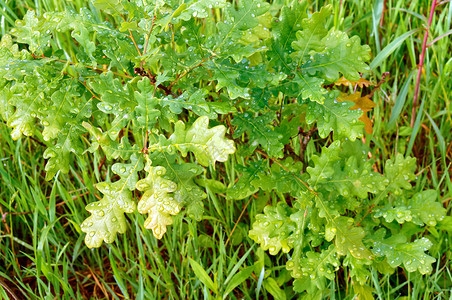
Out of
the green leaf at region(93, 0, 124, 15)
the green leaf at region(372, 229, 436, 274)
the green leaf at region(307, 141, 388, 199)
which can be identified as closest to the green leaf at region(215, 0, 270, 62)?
the green leaf at region(93, 0, 124, 15)

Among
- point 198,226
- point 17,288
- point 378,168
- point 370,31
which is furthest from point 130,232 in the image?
point 370,31

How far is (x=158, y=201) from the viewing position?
4.65ft

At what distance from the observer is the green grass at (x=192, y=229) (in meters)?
2.10

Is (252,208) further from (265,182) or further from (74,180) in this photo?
(74,180)

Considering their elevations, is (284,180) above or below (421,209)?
above

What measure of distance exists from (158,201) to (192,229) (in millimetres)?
621

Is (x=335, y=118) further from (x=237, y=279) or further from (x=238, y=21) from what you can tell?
(x=237, y=279)

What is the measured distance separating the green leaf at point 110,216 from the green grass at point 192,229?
1.70ft

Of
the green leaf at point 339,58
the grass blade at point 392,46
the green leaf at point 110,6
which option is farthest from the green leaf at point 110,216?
the grass blade at point 392,46

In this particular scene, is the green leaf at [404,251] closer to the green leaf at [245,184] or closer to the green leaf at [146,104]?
the green leaf at [245,184]

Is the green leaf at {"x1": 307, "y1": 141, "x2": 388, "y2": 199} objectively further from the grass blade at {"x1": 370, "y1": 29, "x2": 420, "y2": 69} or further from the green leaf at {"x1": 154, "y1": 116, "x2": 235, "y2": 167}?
the grass blade at {"x1": 370, "y1": 29, "x2": 420, "y2": 69}

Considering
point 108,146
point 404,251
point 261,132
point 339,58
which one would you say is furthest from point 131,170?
point 404,251

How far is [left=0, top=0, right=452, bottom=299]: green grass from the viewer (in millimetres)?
2098

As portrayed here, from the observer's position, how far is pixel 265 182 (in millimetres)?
1796
